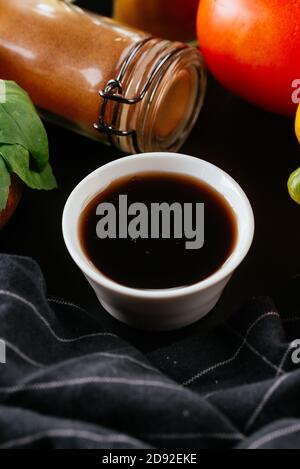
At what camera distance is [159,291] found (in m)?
0.56

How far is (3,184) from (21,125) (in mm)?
64

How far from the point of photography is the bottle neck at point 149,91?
27.0 inches

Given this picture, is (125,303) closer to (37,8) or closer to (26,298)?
(26,298)

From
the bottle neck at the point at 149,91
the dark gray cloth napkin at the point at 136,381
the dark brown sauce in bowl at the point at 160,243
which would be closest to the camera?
the dark gray cloth napkin at the point at 136,381

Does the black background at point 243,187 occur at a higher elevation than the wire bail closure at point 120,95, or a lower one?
lower

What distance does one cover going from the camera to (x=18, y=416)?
1.57 feet

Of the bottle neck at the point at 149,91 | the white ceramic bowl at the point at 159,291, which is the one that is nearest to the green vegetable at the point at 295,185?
the white ceramic bowl at the point at 159,291

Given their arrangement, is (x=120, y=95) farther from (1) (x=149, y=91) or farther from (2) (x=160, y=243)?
(2) (x=160, y=243)

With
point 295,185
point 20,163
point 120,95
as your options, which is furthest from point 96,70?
point 295,185

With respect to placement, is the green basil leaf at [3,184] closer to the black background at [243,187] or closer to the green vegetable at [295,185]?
the black background at [243,187]

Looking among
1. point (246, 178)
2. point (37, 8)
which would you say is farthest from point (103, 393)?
point (37, 8)

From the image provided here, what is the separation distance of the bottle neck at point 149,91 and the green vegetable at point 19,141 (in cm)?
8

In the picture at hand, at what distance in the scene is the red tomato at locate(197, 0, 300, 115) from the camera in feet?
2.12

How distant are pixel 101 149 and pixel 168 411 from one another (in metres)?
0.36
